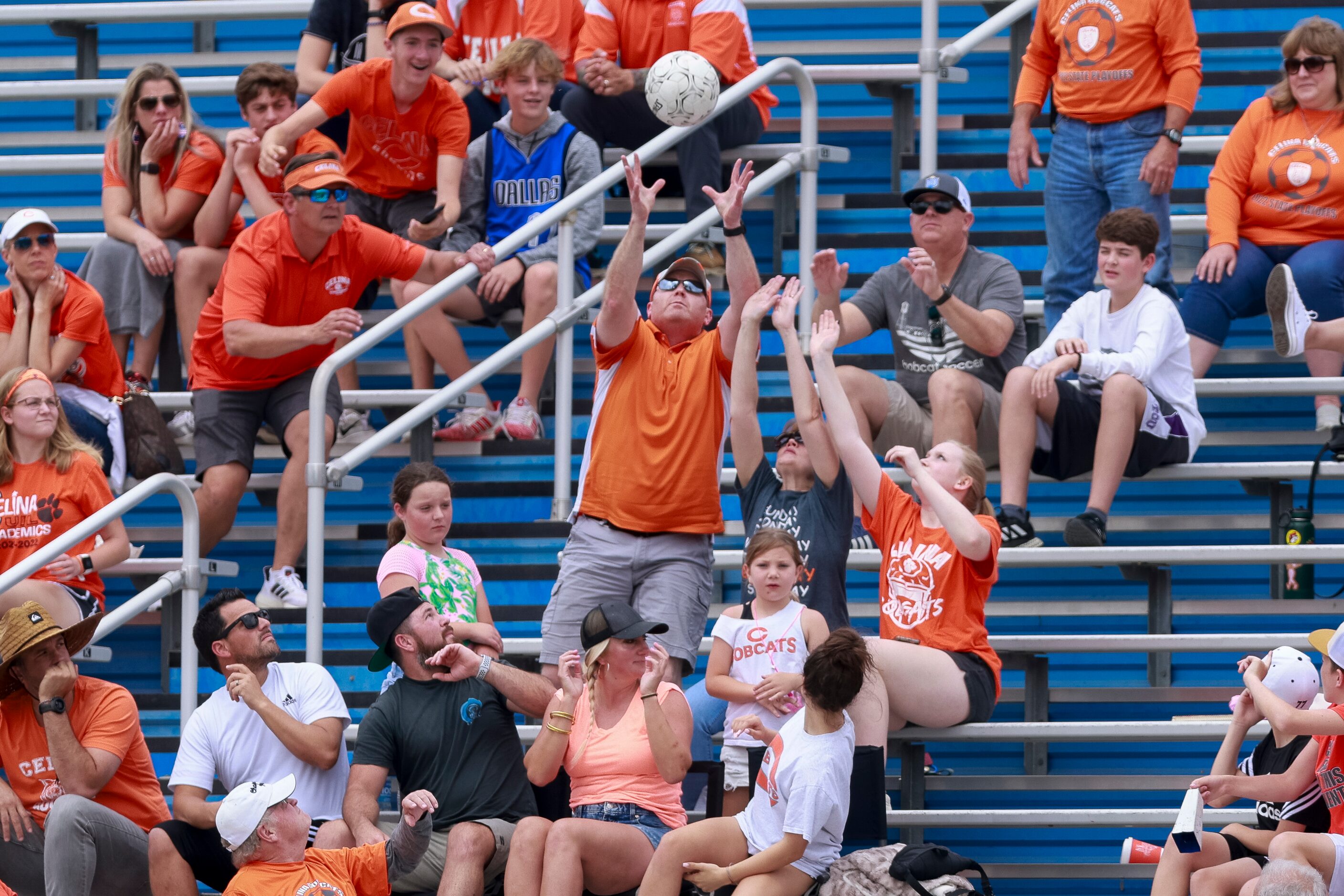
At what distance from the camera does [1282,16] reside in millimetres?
9250

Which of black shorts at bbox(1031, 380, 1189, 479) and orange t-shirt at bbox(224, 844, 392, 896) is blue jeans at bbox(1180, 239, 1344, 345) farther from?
orange t-shirt at bbox(224, 844, 392, 896)

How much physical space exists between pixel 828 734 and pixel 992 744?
69.3 inches

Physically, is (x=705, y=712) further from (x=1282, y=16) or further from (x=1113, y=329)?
(x=1282, y=16)

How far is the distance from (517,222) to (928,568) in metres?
2.89

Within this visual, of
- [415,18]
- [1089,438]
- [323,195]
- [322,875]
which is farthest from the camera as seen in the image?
[415,18]

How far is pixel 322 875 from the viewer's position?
17.7 feet

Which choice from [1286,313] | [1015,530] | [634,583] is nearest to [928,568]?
[1015,530]

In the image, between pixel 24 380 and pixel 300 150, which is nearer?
pixel 24 380

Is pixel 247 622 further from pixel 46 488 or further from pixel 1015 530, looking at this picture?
pixel 1015 530

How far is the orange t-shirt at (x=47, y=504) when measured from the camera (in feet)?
23.2

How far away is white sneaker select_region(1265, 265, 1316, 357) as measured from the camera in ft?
23.3

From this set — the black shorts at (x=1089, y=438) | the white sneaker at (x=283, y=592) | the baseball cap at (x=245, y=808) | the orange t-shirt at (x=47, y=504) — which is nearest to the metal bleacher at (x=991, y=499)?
the white sneaker at (x=283, y=592)

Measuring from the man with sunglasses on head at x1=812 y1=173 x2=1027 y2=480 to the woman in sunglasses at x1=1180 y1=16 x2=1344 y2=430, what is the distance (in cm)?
88

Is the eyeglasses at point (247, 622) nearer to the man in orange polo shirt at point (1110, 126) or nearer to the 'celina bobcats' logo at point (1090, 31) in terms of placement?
the man in orange polo shirt at point (1110, 126)
